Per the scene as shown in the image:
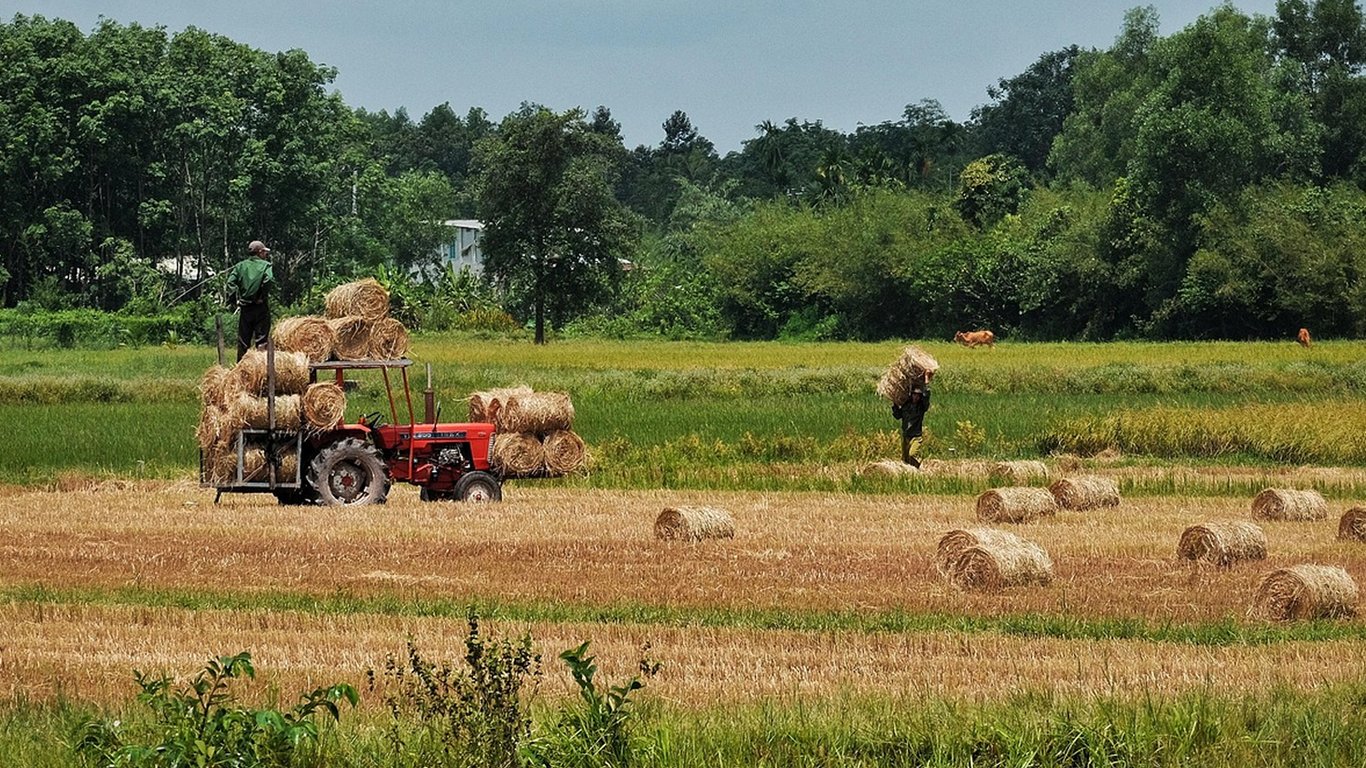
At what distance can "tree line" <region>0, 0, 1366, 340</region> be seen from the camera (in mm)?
62750

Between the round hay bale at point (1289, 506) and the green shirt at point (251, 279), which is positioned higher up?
the green shirt at point (251, 279)

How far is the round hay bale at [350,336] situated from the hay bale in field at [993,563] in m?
8.23

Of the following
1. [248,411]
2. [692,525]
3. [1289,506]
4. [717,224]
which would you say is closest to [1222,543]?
[1289,506]

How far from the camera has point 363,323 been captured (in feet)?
67.1

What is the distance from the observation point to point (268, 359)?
62.8ft

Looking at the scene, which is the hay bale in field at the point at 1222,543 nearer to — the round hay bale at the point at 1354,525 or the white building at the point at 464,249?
the round hay bale at the point at 1354,525

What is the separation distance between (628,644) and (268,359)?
28.2 feet

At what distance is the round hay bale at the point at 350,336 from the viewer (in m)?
20.2

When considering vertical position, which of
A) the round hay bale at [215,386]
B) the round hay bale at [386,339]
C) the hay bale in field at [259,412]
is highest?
the round hay bale at [386,339]

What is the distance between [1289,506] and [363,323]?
1050 cm

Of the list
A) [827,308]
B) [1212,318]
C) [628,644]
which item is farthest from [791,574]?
[827,308]

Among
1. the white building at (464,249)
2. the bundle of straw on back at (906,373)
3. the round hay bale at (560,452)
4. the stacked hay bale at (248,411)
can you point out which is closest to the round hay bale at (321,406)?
the stacked hay bale at (248,411)

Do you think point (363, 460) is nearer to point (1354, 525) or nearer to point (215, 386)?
point (215, 386)

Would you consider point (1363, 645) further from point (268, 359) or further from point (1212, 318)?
point (1212, 318)
